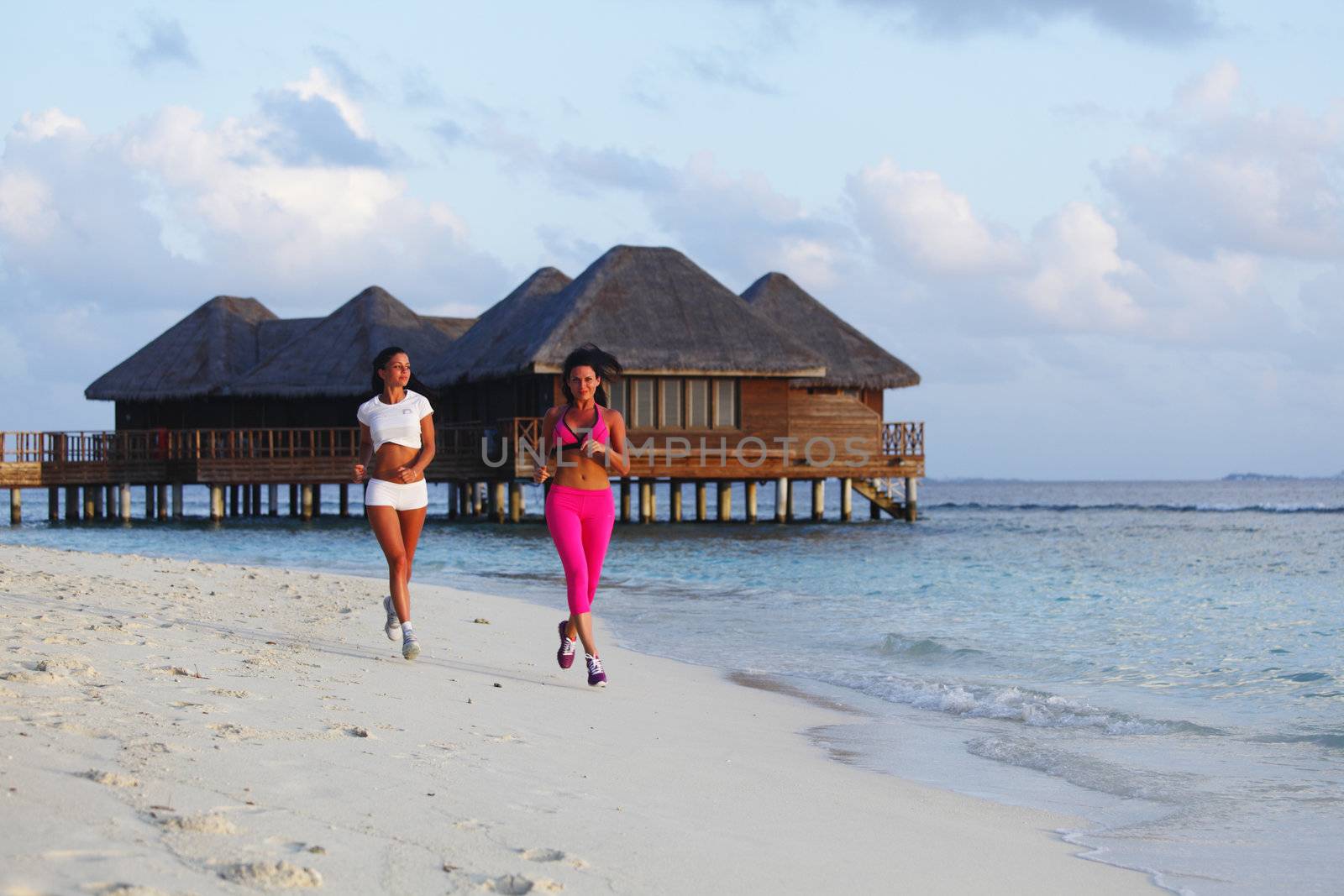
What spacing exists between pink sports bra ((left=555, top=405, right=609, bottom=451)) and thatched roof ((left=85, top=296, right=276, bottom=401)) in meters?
31.3

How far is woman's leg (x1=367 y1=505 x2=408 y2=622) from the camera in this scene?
6789mm

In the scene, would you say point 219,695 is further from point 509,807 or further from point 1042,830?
point 1042,830

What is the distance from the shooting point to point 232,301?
135 ft

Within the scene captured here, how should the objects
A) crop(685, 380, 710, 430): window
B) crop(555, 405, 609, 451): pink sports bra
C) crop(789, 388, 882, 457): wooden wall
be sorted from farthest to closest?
1. crop(789, 388, 882, 457): wooden wall
2. crop(685, 380, 710, 430): window
3. crop(555, 405, 609, 451): pink sports bra

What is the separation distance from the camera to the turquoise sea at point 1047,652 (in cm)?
507

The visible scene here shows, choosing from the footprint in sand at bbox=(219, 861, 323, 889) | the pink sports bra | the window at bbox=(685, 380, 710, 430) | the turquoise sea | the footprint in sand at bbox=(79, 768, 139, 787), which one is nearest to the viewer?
the footprint in sand at bbox=(219, 861, 323, 889)

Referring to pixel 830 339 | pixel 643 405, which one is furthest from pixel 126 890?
pixel 830 339

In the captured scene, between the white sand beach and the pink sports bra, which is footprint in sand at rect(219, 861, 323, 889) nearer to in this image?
the white sand beach

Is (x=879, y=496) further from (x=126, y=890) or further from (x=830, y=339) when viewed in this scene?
(x=126, y=890)

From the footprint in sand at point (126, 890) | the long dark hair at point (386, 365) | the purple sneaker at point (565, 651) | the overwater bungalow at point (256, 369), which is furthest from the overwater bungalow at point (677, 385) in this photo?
the footprint in sand at point (126, 890)

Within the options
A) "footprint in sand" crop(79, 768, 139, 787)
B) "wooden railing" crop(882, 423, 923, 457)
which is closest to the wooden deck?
"wooden railing" crop(882, 423, 923, 457)

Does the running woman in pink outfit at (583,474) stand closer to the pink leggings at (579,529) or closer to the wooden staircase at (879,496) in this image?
the pink leggings at (579,529)

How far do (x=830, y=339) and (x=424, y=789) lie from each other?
32.4m

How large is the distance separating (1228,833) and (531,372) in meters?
24.2
